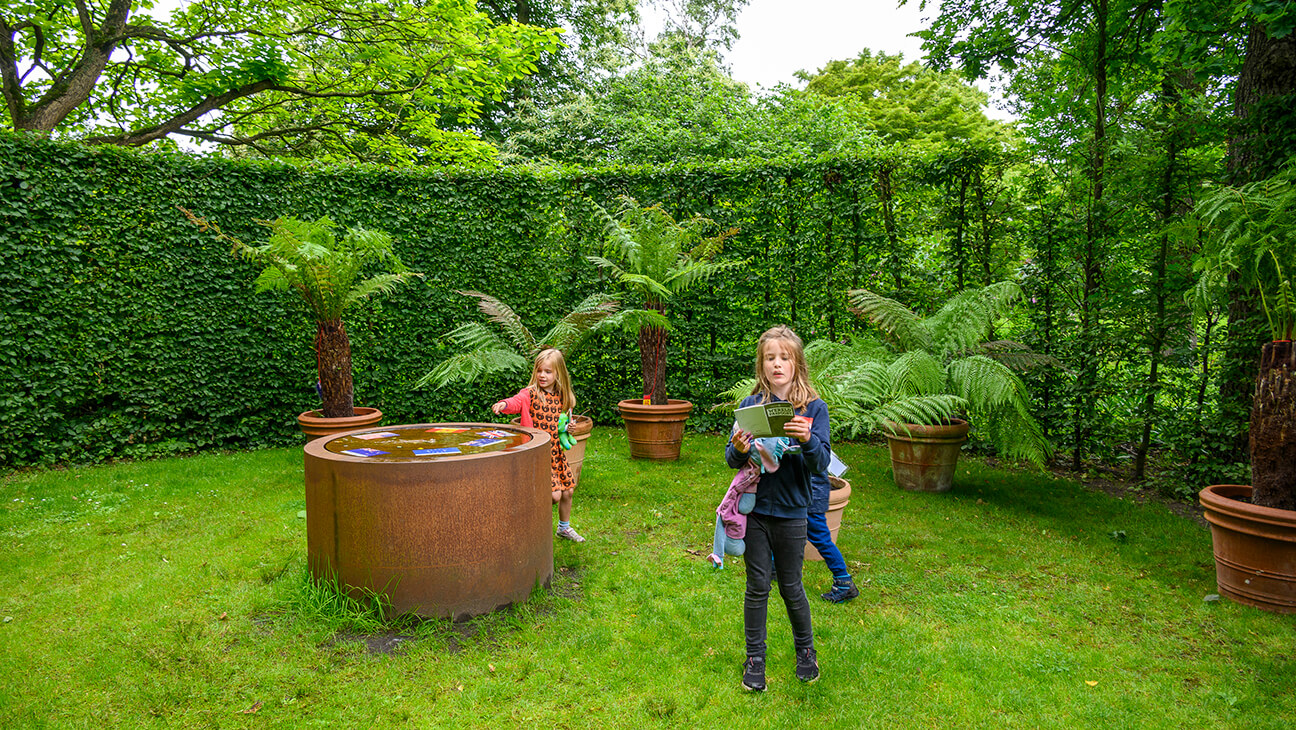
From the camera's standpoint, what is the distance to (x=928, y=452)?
17.1 ft

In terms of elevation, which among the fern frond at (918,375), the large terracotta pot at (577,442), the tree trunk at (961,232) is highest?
the tree trunk at (961,232)

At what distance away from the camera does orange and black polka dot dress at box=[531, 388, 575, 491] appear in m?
4.12

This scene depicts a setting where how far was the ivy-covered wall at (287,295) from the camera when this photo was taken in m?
5.88

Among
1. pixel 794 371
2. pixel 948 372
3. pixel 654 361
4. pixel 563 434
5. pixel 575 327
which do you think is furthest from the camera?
pixel 654 361

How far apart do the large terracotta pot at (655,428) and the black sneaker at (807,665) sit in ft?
12.3

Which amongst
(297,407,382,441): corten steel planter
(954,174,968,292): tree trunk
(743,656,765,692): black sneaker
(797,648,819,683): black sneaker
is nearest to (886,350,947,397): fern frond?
(954,174,968,292): tree trunk

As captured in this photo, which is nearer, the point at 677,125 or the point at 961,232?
the point at 961,232

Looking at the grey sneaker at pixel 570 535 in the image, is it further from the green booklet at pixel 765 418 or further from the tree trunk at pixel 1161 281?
the tree trunk at pixel 1161 281

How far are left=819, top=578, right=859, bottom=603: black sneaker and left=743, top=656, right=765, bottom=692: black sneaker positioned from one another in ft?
2.96

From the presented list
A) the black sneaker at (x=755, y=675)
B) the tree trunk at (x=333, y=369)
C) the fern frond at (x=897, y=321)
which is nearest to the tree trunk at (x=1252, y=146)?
the fern frond at (x=897, y=321)

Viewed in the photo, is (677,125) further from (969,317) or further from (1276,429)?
(1276,429)

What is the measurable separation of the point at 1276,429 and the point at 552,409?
12.9ft

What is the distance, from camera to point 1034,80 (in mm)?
11172

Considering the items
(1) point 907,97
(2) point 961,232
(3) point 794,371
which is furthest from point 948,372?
(1) point 907,97
